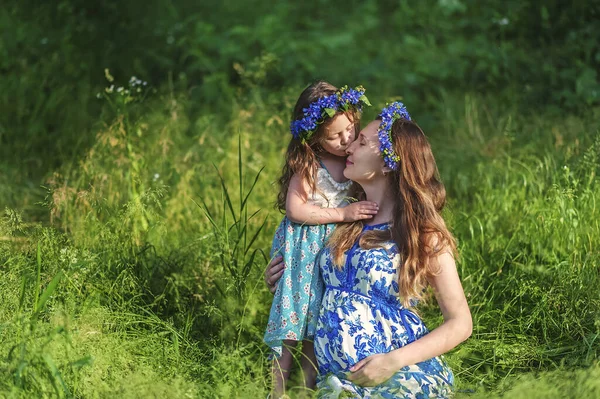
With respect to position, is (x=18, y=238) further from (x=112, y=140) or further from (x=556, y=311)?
(x=556, y=311)

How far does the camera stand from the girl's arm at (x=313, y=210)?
10.6ft

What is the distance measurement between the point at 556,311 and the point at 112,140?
2374 mm

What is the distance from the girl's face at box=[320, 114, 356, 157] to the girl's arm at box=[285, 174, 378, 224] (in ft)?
0.56

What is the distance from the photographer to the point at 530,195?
14.9ft

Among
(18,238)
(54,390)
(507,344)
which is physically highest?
(18,238)

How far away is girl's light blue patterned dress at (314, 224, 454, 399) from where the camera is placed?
3.07m

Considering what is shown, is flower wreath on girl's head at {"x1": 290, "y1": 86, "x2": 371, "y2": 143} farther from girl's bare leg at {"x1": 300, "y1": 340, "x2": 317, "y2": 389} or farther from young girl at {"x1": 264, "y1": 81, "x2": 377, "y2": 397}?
girl's bare leg at {"x1": 300, "y1": 340, "x2": 317, "y2": 389}

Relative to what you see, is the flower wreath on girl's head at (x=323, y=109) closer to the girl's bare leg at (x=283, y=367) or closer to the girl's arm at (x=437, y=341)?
the girl's arm at (x=437, y=341)

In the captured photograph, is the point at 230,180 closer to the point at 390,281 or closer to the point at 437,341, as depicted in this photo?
the point at 390,281

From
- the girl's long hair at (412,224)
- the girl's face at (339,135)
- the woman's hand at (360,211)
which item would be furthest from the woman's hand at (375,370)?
the girl's face at (339,135)

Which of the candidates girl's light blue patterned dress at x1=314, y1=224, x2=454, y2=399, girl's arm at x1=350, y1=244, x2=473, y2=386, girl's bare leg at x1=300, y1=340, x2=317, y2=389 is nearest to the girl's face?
girl's light blue patterned dress at x1=314, y1=224, x2=454, y2=399

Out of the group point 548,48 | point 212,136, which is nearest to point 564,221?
point 212,136

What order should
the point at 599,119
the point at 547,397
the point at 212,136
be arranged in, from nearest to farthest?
the point at 547,397
the point at 599,119
the point at 212,136

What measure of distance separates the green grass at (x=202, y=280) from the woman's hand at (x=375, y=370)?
317 millimetres
